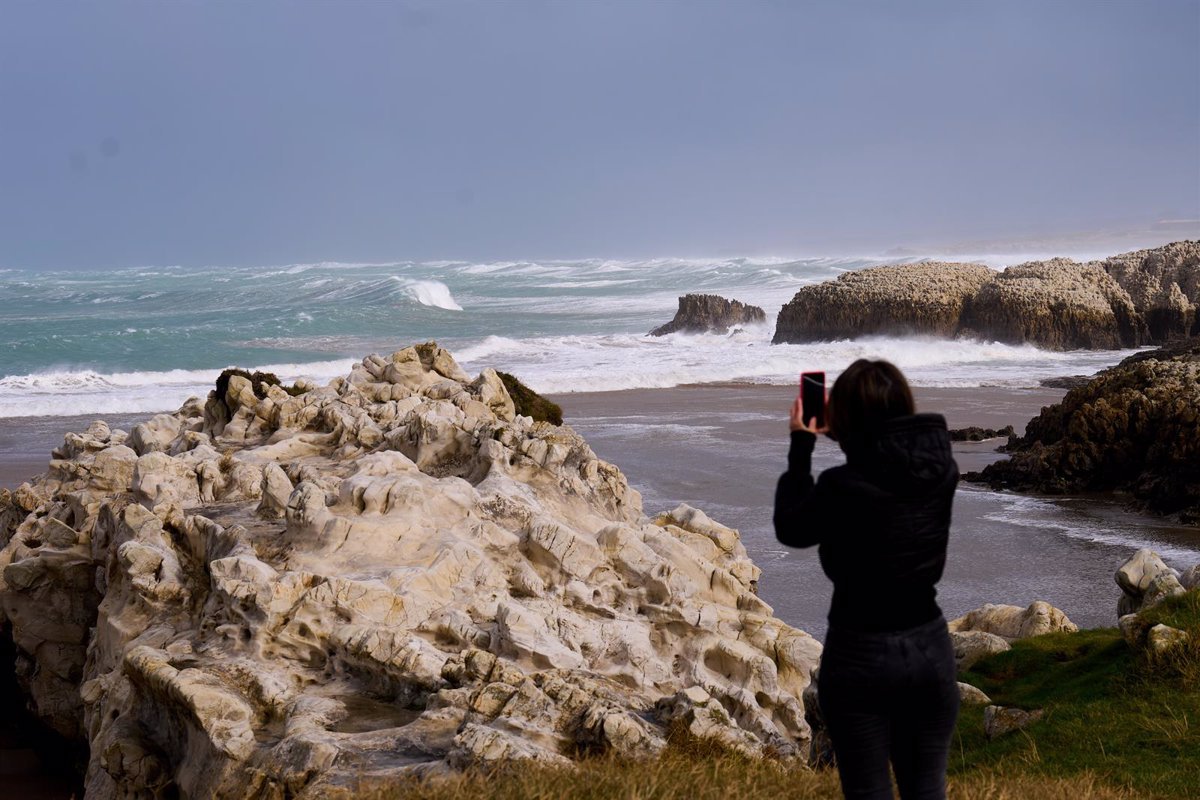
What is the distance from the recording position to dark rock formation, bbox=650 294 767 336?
166ft

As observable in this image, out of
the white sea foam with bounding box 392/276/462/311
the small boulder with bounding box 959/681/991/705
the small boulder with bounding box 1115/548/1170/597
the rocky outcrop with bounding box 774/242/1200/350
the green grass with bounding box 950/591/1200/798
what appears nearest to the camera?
the green grass with bounding box 950/591/1200/798

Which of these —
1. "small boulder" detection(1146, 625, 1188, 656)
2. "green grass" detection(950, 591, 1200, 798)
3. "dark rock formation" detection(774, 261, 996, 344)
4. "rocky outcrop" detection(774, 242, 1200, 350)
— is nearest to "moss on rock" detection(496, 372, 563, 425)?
"green grass" detection(950, 591, 1200, 798)

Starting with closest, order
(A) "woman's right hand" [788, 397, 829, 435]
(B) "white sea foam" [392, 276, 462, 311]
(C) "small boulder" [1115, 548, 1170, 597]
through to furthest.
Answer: (A) "woman's right hand" [788, 397, 829, 435]
(C) "small boulder" [1115, 548, 1170, 597]
(B) "white sea foam" [392, 276, 462, 311]

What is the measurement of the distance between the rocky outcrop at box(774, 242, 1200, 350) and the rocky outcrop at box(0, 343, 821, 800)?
105ft

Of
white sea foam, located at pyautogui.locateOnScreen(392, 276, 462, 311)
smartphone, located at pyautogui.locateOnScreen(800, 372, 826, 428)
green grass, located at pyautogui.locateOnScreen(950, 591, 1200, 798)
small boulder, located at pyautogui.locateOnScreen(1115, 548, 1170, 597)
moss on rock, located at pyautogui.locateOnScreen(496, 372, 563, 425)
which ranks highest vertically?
white sea foam, located at pyautogui.locateOnScreen(392, 276, 462, 311)

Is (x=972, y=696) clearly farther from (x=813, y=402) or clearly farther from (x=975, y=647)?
(x=813, y=402)

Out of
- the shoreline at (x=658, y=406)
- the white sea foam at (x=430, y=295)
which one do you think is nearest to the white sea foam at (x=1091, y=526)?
the shoreline at (x=658, y=406)

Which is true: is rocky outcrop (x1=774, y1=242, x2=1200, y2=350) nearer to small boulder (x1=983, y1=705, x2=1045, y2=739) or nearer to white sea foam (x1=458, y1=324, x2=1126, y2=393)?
white sea foam (x1=458, y1=324, x2=1126, y2=393)

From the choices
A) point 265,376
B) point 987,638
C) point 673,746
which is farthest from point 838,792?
point 265,376

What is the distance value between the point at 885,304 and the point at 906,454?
40.0 meters

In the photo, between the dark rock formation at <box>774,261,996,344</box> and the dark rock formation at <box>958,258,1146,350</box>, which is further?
the dark rock formation at <box>774,261,996,344</box>

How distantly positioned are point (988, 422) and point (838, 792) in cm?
1927

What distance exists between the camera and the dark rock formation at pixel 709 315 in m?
50.7

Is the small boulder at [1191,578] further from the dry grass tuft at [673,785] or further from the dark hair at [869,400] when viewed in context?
the dark hair at [869,400]
